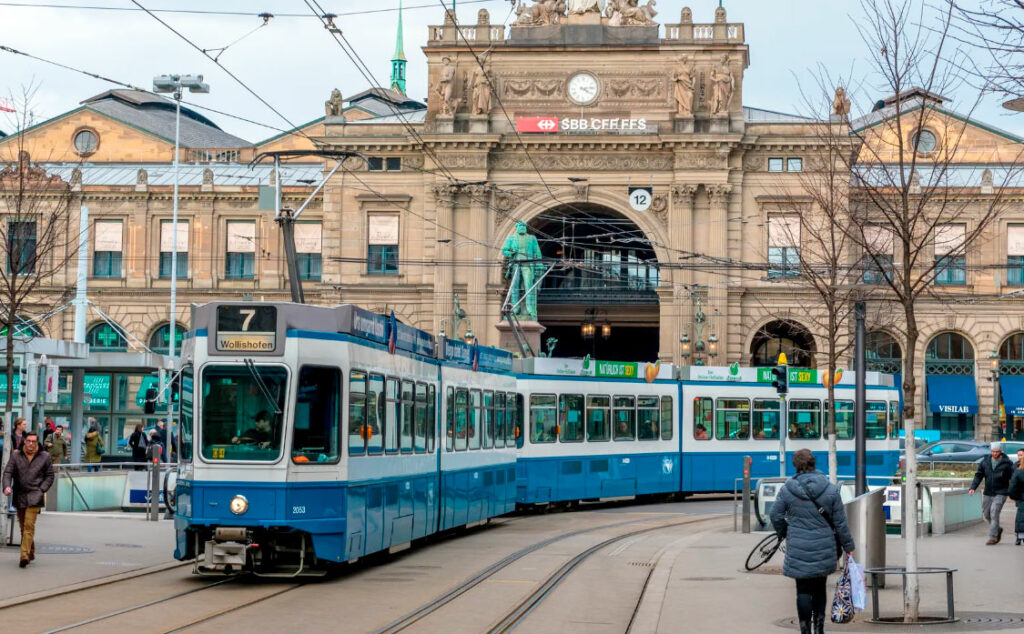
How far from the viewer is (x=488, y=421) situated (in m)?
24.2

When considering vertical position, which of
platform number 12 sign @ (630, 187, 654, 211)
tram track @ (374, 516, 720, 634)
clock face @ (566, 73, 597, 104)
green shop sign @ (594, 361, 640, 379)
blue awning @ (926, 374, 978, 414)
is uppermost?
clock face @ (566, 73, 597, 104)

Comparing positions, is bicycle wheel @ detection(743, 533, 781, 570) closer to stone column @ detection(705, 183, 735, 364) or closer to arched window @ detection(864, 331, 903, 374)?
stone column @ detection(705, 183, 735, 364)

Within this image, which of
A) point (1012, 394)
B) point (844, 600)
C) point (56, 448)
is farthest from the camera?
point (1012, 394)

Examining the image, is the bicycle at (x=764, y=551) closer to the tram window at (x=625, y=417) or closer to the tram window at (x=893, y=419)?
the tram window at (x=625, y=417)

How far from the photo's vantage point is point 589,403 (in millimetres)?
31344

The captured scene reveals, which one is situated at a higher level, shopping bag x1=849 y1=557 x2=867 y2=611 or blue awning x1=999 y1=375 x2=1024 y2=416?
blue awning x1=999 y1=375 x2=1024 y2=416

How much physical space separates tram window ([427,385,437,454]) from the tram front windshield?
4571 mm

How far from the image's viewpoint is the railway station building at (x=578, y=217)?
58.8m

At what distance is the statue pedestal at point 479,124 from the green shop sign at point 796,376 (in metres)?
25.8

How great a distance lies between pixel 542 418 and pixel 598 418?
2.20 m

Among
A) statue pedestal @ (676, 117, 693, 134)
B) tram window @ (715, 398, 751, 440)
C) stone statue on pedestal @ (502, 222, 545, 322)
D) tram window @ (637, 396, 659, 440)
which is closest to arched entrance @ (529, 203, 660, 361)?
statue pedestal @ (676, 117, 693, 134)

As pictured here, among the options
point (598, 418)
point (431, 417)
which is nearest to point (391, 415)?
point (431, 417)

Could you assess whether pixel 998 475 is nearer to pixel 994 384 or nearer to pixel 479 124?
pixel 479 124

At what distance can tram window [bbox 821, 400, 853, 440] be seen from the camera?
3638 centimetres
